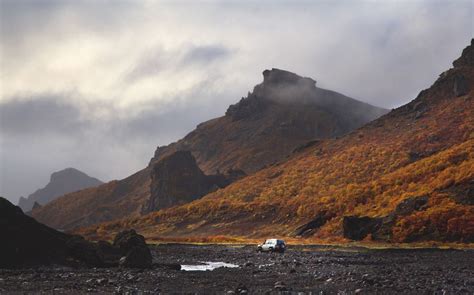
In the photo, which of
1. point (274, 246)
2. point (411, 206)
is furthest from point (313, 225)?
point (274, 246)

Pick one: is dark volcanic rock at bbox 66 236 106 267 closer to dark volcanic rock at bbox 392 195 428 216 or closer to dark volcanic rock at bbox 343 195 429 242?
dark volcanic rock at bbox 343 195 429 242

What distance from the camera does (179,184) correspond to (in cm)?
19212

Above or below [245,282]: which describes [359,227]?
above

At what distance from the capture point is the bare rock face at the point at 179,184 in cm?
18762

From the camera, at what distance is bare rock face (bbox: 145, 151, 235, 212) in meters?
188

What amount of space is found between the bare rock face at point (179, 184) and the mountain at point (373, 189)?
3248 cm

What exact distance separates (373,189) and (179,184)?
10498cm

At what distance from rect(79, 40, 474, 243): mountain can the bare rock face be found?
32.5 m

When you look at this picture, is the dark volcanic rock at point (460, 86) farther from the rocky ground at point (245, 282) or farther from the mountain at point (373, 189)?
the rocky ground at point (245, 282)

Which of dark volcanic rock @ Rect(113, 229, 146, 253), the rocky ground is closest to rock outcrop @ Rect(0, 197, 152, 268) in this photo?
dark volcanic rock @ Rect(113, 229, 146, 253)

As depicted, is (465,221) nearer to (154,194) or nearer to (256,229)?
(256,229)

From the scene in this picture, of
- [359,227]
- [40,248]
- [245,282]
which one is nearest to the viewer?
[245,282]

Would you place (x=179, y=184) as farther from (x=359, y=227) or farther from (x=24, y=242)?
(x=24, y=242)

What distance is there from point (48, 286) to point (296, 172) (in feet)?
393
